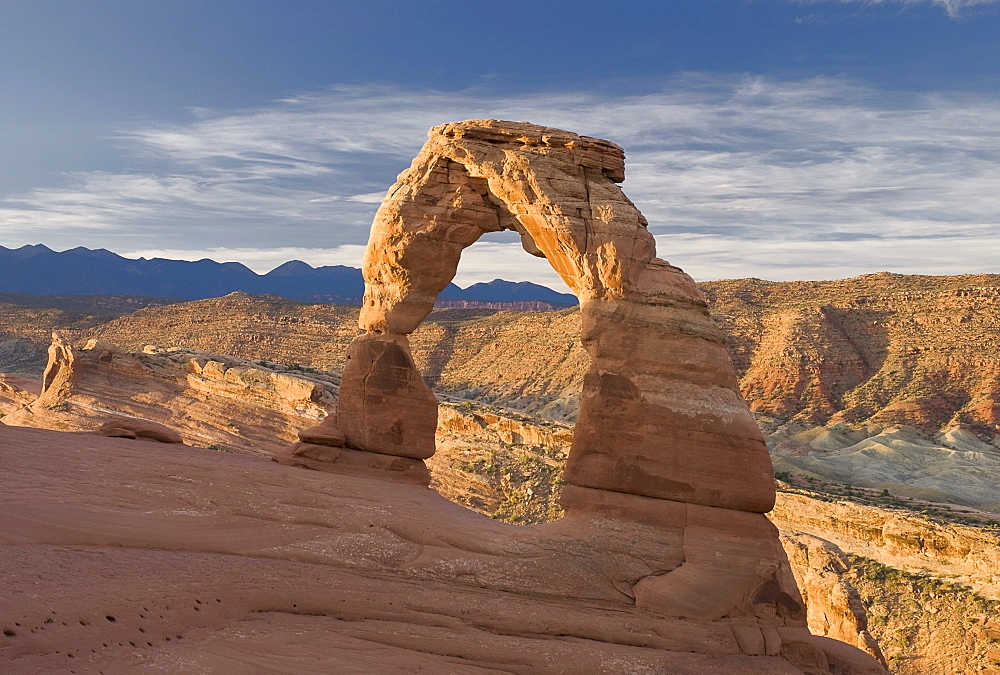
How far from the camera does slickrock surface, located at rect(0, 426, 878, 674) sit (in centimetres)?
922

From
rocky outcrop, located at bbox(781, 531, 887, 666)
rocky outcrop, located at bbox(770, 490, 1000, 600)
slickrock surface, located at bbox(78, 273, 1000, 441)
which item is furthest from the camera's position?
slickrock surface, located at bbox(78, 273, 1000, 441)

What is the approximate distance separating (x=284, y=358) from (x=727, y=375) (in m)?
59.9

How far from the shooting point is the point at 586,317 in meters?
16.7

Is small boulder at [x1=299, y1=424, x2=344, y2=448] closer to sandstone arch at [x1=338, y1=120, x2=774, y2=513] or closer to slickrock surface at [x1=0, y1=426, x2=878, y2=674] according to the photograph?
sandstone arch at [x1=338, y1=120, x2=774, y2=513]

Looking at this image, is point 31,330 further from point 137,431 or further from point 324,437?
point 324,437

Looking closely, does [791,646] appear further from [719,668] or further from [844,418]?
[844,418]

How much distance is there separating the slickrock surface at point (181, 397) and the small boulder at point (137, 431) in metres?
11.8

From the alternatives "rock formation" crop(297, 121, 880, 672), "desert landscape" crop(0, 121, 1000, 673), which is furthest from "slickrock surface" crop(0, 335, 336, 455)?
"rock formation" crop(297, 121, 880, 672)

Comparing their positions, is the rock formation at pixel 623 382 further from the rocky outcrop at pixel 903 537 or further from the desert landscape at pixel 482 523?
the rocky outcrop at pixel 903 537

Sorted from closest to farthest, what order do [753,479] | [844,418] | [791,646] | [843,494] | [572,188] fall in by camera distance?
[791,646]
[753,479]
[572,188]
[843,494]
[844,418]

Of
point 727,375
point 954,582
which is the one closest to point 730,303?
point 954,582

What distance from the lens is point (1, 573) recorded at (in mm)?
9359

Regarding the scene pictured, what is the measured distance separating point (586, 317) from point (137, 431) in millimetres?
11795

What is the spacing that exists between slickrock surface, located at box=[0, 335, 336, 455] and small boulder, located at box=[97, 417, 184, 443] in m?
11.8
